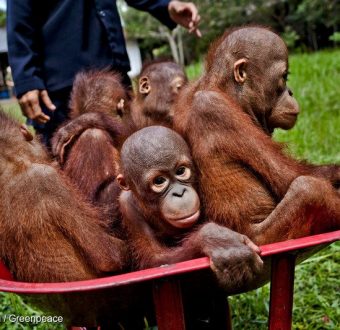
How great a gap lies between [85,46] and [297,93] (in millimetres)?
3472

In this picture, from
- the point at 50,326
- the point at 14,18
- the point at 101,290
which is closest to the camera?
the point at 101,290

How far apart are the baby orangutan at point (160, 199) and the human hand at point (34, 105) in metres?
0.87

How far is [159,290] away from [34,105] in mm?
1600

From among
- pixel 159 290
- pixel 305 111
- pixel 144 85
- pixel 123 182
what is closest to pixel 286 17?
pixel 305 111

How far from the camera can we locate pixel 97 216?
1915mm

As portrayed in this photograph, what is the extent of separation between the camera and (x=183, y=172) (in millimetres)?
1888

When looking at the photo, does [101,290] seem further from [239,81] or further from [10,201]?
[239,81]

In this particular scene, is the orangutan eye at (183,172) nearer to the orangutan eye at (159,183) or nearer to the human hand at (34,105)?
the orangutan eye at (159,183)

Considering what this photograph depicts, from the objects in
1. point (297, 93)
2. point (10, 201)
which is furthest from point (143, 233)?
point (297, 93)

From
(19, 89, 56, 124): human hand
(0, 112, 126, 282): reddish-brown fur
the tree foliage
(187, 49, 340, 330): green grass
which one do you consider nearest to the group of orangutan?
(0, 112, 126, 282): reddish-brown fur

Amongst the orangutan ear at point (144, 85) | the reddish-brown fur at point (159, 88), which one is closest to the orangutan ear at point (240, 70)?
the reddish-brown fur at point (159, 88)

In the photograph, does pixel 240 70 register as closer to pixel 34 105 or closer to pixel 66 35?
pixel 34 105

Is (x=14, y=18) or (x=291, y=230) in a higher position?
(x=14, y=18)

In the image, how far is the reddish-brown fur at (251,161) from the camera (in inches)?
68.7
